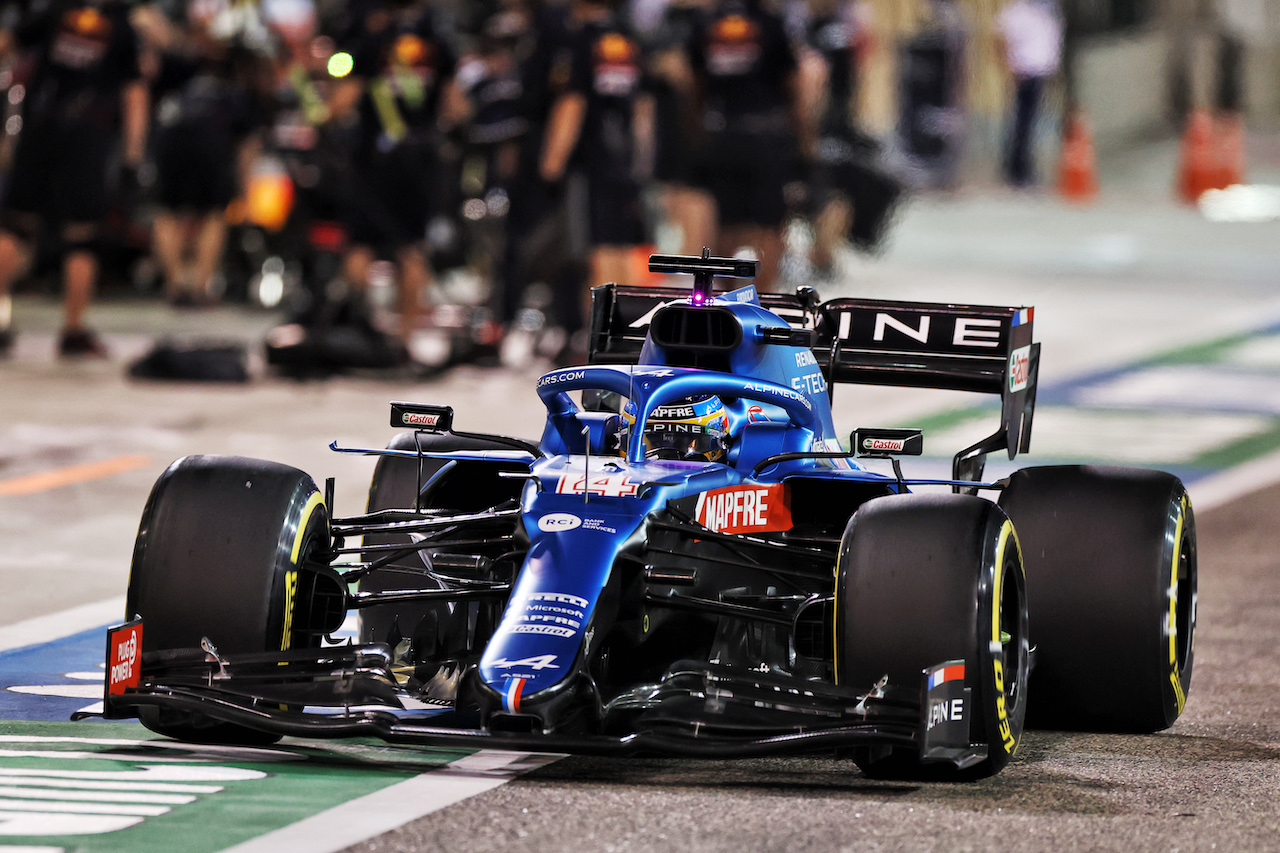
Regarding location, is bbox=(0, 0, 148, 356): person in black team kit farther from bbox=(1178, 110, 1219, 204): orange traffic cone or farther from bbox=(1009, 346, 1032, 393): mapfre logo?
bbox=(1178, 110, 1219, 204): orange traffic cone

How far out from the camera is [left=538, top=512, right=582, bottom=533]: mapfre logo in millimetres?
6047

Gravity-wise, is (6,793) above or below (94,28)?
below

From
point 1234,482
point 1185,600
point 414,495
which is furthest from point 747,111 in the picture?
point 1185,600

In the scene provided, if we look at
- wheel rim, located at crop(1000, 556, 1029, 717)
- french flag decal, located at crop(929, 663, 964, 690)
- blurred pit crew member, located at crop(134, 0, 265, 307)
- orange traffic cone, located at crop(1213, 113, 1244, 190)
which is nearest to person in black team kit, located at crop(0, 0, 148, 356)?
blurred pit crew member, located at crop(134, 0, 265, 307)

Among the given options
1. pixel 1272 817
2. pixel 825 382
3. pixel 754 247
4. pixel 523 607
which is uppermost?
pixel 754 247

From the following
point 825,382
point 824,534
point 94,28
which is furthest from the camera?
point 94,28

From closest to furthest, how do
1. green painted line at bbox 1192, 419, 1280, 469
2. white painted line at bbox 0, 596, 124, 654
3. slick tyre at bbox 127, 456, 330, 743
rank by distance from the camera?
slick tyre at bbox 127, 456, 330, 743 < white painted line at bbox 0, 596, 124, 654 < green painted line at bbox 1192, 419, 1280, 469

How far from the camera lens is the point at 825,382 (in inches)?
297

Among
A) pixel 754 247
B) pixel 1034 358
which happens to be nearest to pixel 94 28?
pixel 754 247

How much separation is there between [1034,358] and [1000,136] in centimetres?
2192

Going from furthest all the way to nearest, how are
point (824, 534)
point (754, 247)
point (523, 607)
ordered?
point (754, 247) → point (824, 534) → point (523, 607)

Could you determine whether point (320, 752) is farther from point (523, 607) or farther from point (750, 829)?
point (750, 829)

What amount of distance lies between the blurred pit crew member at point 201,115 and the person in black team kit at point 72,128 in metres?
1.96

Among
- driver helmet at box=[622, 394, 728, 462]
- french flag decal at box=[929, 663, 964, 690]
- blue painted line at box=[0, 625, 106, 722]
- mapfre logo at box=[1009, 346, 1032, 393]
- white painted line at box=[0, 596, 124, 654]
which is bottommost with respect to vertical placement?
blue painted line at box=[0, 625, 106, 722]
